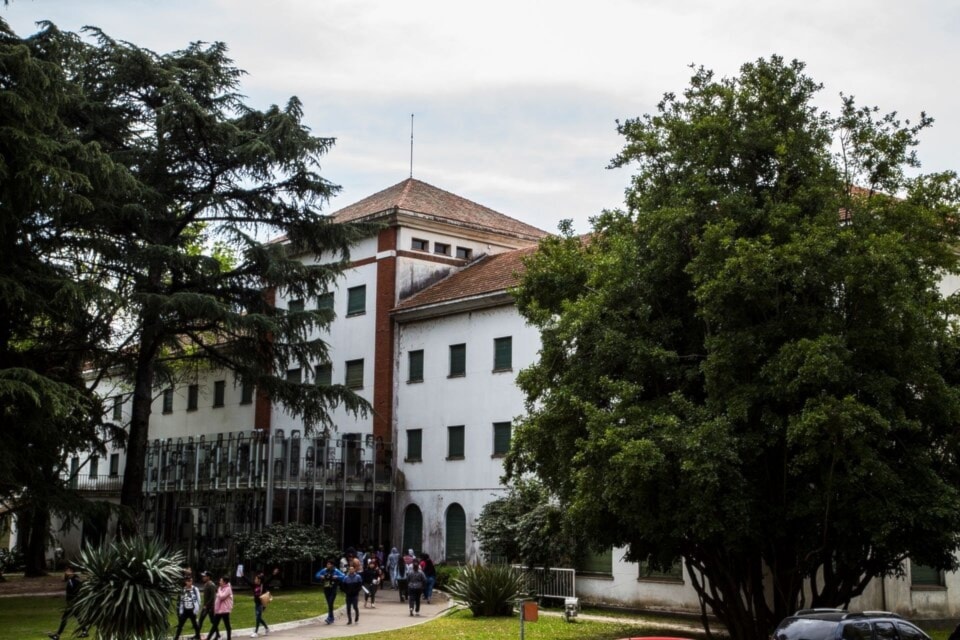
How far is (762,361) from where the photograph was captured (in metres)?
20.8

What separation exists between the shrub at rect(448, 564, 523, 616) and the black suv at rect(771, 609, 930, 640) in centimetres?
1292

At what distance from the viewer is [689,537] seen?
21.0 m

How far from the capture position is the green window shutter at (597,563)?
1283 inches

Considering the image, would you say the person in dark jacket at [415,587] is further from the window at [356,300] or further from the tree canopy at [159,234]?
the window at [356,300]

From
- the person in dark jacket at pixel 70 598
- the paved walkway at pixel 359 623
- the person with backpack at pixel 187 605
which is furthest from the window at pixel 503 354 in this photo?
the person with backpack at pixel 187 605

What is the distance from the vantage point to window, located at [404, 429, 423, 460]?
40.8 meters

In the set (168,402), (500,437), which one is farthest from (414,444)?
(168,402)

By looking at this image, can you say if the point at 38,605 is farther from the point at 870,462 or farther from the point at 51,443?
the point at 870,462

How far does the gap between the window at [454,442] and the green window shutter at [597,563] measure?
747cm

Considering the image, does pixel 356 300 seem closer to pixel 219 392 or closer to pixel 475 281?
pixel 475 281

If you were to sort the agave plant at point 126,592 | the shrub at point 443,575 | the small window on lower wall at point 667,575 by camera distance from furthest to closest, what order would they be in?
the shrub at point 443,575
the small window on lower wall at point 667,575
the agave plant at point 126,592

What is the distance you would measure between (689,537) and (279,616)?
11.7m

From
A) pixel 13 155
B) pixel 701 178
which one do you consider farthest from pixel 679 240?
pixel 13 155

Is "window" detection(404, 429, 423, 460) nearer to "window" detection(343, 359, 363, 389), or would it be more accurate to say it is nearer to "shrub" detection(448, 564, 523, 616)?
"window" detection(343, 359, 363, 389)
